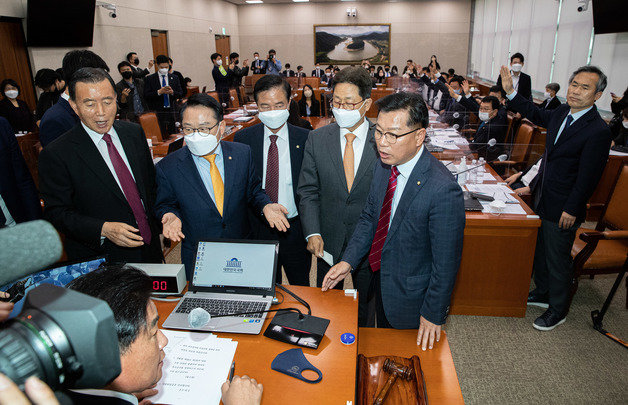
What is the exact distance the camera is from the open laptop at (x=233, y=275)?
1.62m

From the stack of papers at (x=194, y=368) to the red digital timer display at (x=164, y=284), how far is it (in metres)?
0.25

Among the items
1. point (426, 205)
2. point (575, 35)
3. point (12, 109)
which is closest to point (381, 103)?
point (426, 205)

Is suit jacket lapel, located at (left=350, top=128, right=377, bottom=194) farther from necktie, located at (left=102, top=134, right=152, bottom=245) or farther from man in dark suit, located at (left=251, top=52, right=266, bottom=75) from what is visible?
man in dark suit, located at (left=251, top=52, right=266, bottom=75)

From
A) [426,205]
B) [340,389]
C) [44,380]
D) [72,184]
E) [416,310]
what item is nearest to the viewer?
[44,380]

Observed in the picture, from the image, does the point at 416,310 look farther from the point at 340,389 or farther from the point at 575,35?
the point at 575,35

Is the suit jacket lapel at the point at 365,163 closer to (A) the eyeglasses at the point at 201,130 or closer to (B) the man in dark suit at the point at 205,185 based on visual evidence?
(B) the man in dark suit at the point at 205,185

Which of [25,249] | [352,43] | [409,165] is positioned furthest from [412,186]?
[352,43]

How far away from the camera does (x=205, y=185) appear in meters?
2.00

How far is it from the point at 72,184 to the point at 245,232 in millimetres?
890

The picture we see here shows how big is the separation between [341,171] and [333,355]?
3.38 feet

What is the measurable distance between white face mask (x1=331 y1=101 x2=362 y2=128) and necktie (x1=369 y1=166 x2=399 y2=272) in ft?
1.50

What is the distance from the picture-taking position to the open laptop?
1.62m

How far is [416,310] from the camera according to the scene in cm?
176

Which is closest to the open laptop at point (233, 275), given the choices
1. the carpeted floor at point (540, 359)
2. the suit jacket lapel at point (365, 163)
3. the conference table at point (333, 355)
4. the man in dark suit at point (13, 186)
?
the conference table at point (333, 355)
